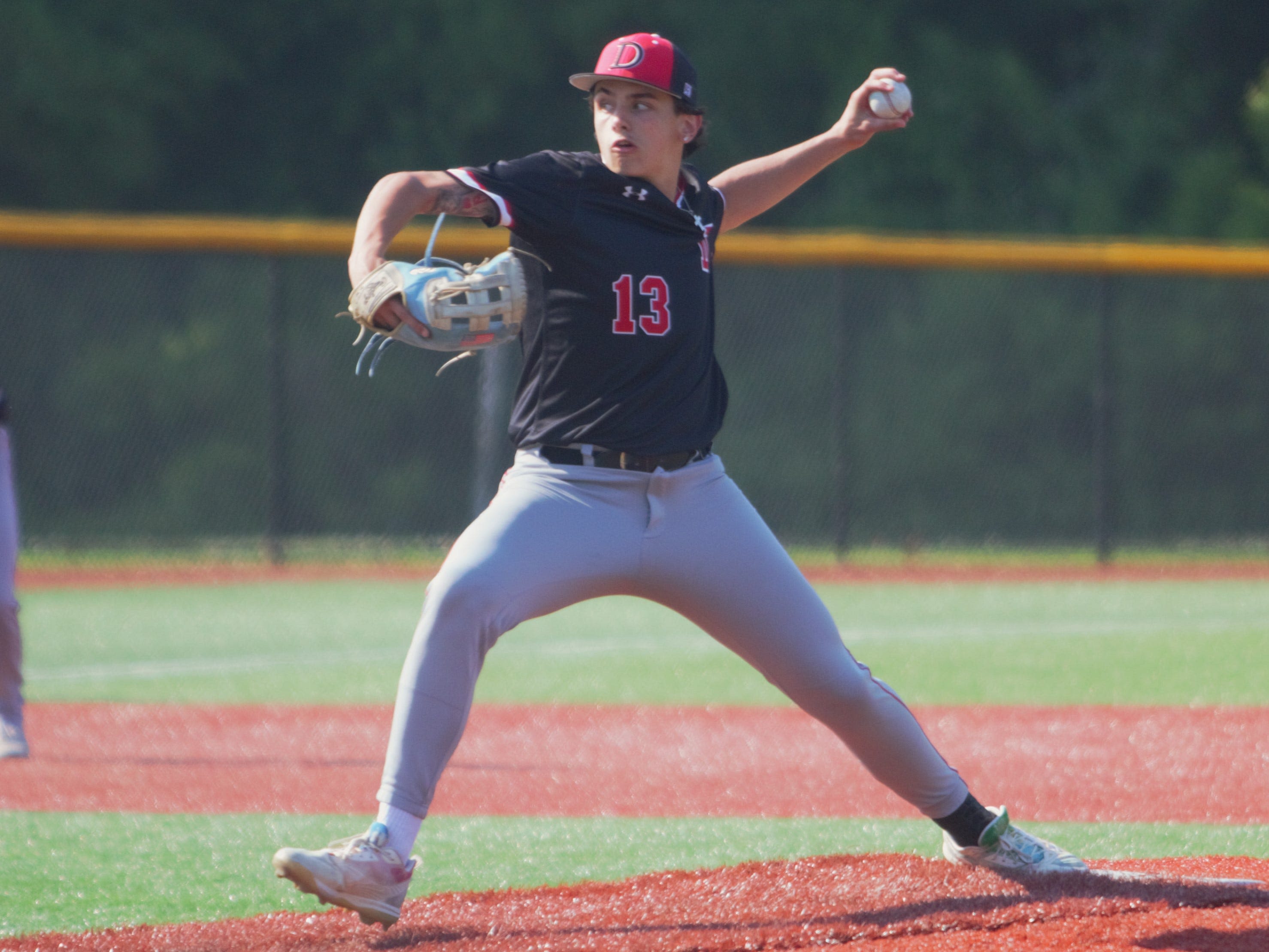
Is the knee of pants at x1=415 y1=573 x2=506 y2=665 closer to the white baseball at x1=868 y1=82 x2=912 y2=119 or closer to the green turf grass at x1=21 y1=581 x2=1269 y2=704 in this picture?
the white baseball at x1=868 y1=82 x2=912 y2=119

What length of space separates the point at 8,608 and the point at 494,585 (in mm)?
3473

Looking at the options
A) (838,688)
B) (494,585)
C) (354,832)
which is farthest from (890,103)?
(354,832)

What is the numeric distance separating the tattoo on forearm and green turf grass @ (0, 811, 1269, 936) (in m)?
1.67

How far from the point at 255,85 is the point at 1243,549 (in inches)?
553

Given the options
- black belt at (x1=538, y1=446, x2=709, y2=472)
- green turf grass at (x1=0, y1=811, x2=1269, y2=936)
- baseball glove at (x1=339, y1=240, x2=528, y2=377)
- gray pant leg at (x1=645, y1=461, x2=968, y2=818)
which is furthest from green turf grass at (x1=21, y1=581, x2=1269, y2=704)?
baseball glove at (x1=339, y1=240, x2=528, y2=377)

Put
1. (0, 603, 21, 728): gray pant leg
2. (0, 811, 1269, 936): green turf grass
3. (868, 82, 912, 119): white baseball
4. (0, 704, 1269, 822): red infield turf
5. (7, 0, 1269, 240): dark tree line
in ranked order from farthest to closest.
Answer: (7, 0, 1269, 240): dark tree line
(0, 603, 21, 728): gray pant leg
(0, 704, 1269, 822): red infield turf
(868, 82, 912, 119): white baseball
(0, 811, 1269, 936): green turf grass

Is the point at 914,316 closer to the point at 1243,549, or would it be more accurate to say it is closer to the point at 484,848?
the point at 1243,549

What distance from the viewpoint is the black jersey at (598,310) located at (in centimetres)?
332

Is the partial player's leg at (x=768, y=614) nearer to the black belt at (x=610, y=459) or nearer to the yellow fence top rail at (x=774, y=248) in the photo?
the black belt at (x=610, y=459)

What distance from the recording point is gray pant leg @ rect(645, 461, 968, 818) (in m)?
3.36

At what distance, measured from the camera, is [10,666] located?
5883 mm

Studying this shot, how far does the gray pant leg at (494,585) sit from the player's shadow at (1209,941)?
1.26m

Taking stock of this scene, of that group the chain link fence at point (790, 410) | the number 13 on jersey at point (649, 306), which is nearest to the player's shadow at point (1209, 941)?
the number 13 on jersey at point (649, 306)

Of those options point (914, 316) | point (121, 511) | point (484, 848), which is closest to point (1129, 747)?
point (484, 848)
